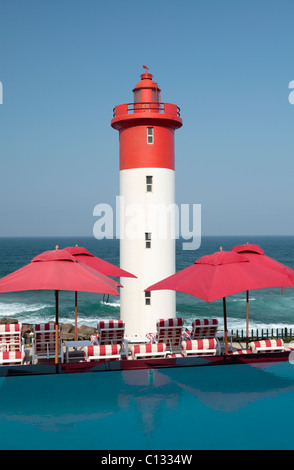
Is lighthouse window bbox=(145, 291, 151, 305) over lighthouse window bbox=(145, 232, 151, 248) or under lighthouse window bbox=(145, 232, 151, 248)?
under

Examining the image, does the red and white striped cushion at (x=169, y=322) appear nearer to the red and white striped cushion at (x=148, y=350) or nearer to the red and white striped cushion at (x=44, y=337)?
the red and white striped cushion at (x=148, y=350)

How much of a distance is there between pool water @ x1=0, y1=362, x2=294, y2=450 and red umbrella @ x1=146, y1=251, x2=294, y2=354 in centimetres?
205

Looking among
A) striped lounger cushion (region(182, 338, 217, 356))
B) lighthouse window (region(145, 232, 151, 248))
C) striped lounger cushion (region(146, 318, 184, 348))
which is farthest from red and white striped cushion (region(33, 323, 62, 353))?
lighthouse window (region(145, 232, 151, 248))

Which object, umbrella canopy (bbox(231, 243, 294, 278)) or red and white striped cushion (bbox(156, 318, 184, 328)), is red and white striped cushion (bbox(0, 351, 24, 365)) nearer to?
red and white striped cushion (bbox(156, 318, 184, 328))

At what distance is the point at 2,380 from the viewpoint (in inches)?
403

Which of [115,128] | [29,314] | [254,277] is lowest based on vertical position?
[29,314]

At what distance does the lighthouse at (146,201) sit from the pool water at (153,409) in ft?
33.9

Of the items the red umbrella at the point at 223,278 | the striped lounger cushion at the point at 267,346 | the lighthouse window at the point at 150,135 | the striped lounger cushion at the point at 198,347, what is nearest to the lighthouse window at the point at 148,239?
the lighthouse window at the point at 150,135

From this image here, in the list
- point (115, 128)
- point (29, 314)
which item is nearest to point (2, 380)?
point (115, 128)

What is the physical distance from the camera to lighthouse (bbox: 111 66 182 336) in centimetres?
2081

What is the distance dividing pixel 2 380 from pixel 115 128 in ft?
48.0

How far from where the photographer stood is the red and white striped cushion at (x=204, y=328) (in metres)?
13.8

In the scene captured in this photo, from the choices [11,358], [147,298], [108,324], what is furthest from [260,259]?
[147,298]
